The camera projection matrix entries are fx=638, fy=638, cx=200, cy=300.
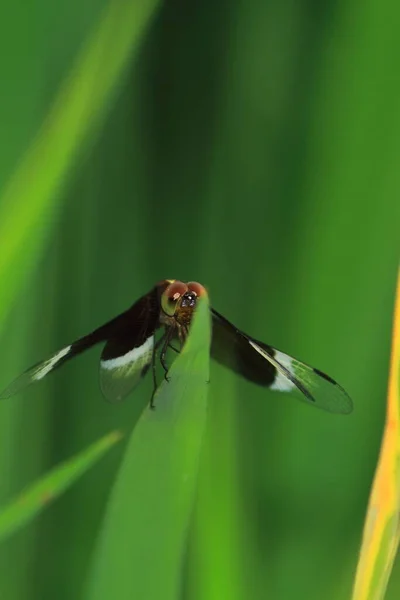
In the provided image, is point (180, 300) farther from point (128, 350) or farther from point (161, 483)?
point (161, 483)

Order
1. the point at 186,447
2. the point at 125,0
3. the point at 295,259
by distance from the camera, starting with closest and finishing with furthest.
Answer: the point at 186,447, the point at 125,0, the point at 295,259

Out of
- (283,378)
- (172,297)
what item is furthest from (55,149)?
(283,378)

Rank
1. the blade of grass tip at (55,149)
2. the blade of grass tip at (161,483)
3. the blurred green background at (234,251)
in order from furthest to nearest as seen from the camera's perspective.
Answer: the blurred green background at (234,251), the blade of grass tip at (55,149), the blade of grass tip at (161,483)

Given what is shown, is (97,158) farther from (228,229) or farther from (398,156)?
(398,156)

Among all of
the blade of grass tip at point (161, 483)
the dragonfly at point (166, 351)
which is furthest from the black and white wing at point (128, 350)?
the blade of grass tip at point (161, 483)

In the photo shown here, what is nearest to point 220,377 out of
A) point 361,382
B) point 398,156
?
point 361,382

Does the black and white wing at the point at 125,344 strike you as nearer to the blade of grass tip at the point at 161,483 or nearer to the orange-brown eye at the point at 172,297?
the orange-brown eye at the point at 172,297

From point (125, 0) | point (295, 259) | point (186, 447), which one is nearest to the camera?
point (186, 447)
